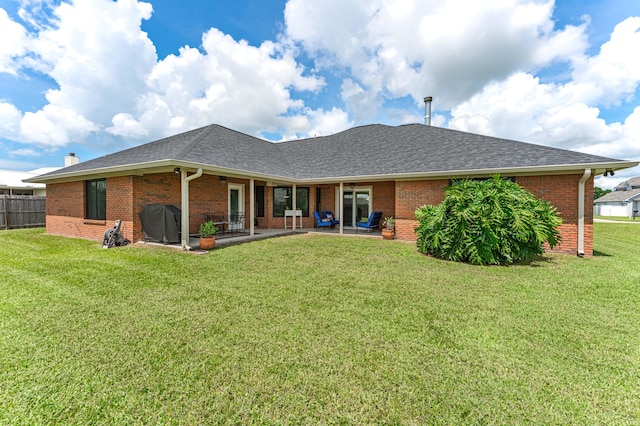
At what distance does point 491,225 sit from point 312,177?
7.84 m

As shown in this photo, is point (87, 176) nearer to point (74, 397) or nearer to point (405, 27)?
point (74, 397)

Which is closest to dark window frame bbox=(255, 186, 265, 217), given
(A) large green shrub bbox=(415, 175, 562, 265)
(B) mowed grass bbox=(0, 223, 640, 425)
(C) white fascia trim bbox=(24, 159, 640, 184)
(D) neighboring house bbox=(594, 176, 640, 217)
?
(C) white fascia trim bbox=(24, 159, 640, 184)

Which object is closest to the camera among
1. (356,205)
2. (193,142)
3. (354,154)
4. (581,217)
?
(581,217)

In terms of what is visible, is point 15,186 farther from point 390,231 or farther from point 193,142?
point 390,231

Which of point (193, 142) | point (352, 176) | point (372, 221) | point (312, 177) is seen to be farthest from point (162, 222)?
point (372, 221)

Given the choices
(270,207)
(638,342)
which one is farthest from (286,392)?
(270,207)

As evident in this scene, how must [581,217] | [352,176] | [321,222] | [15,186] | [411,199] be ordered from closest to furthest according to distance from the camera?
[581,217], [411,199], [352,176], [321,222], [15,186]

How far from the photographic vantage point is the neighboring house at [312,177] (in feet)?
27.0

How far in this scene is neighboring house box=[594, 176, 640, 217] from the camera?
36594 millimetres

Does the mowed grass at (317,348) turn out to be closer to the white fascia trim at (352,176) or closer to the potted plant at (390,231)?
the white fascia trim at (352,176)

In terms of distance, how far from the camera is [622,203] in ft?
127

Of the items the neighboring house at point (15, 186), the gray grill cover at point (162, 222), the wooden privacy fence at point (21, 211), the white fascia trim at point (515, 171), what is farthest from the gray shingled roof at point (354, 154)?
the neighboring house at point (15, 186)

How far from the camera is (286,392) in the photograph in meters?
2.25

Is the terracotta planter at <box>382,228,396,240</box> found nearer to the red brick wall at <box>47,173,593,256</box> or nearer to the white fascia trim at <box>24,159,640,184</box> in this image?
the red brick wall at <box>47,173,593,256</box>
